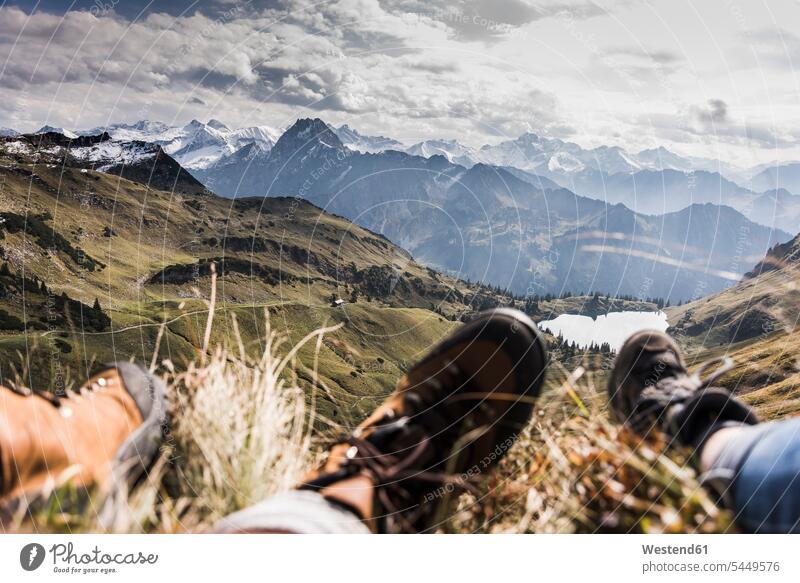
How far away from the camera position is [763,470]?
A: 106 centimetres

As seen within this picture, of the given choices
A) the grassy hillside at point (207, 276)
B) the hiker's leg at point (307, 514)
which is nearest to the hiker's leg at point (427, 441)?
the hiker's leg at point (307, 514)

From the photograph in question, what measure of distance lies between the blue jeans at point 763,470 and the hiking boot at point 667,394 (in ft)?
0.28

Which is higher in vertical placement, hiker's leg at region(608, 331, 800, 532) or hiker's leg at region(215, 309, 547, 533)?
hiker's leg at region(608, 331, 800, 532)

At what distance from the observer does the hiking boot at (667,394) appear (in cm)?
122

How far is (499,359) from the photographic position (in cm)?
167

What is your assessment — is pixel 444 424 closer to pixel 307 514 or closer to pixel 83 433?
pixel 307 514

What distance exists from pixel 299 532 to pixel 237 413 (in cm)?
37

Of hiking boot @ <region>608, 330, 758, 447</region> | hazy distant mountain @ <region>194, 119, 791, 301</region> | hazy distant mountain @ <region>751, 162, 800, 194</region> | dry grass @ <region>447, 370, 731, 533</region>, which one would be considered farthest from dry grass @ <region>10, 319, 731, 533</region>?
hazy distant mountain @ <region>194, 119, 791, 301</region>

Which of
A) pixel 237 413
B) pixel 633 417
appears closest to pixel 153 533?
pixel 237 413

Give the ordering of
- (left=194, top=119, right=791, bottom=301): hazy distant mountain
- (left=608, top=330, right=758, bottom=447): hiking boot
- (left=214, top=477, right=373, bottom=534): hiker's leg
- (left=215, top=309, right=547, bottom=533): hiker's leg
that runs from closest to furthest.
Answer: (left=214, top=477, right=373, bottom=534): hiker's leg
(left=215, top=309, right=547, bottom=533): hiker's leg
(left=608, top=330, right=758, bottom=447): hiking boot
(left=194, top=119, right=791, bottom=301): hazy distant mountain

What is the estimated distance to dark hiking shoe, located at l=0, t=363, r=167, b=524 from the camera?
106cm

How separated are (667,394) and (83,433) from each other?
4.92 ft

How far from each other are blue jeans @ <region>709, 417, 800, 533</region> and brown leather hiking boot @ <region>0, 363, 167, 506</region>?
1.26 meters
